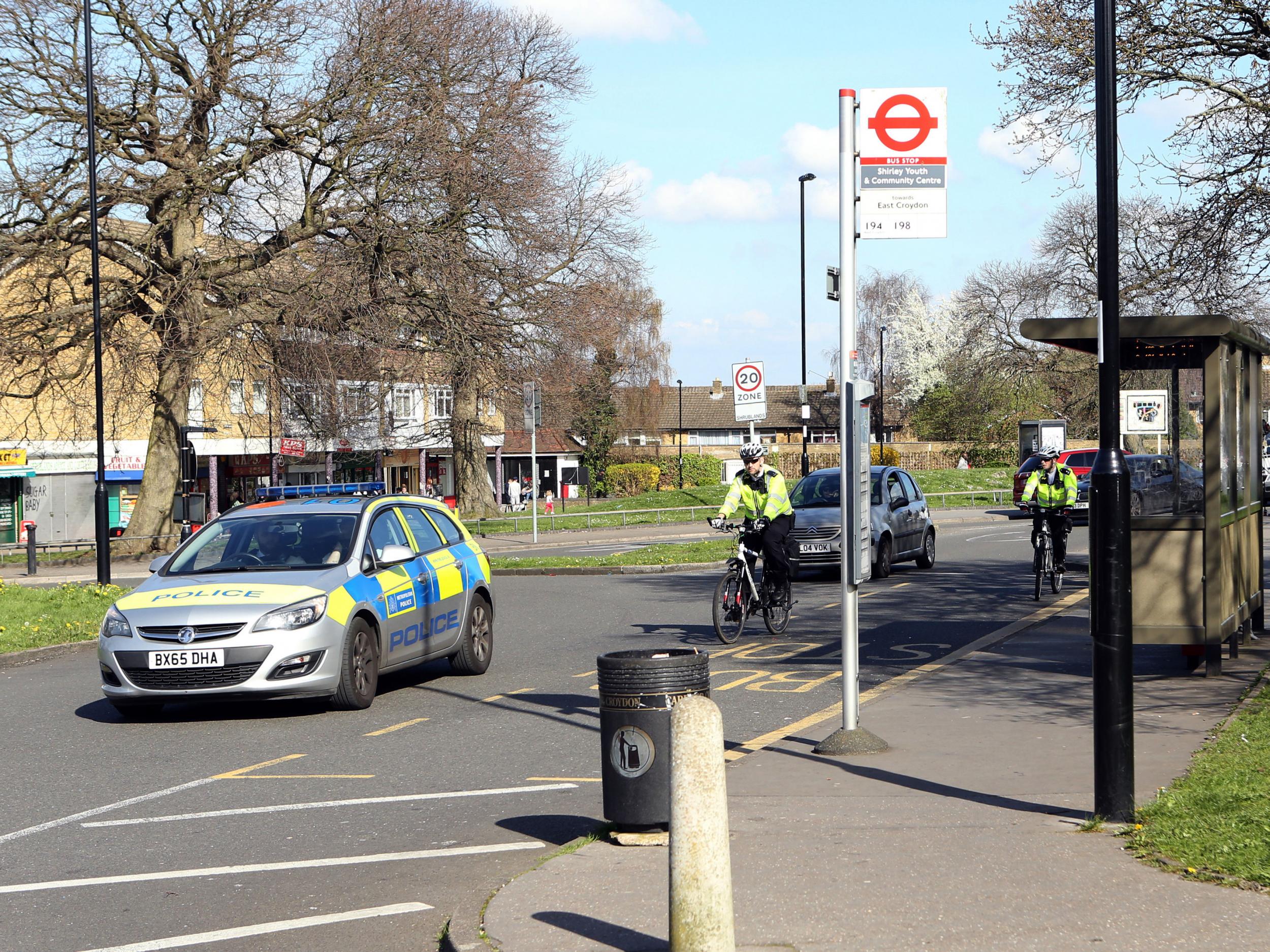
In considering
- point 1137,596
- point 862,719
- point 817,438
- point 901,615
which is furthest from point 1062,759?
point 817,438

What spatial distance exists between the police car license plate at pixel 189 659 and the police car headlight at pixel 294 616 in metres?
0.31

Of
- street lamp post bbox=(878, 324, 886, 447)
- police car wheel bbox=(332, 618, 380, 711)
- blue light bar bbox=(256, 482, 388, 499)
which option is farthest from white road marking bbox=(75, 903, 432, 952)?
street lamp post bbox=(878, 324, 886, 447)

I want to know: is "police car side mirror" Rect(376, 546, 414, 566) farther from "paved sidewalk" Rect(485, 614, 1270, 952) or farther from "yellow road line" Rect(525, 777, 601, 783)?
"paved sidewalk" Rect(485, 614, 1270, 952)

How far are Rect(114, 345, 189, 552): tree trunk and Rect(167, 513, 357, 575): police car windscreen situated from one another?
21.5m

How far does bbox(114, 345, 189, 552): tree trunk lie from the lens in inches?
1282

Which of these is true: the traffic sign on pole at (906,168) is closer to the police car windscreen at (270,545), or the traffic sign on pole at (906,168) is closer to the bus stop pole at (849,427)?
the bus stop pole at (849,427)

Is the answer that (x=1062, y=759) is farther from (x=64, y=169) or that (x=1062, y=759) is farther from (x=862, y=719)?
(x=64, y=169)

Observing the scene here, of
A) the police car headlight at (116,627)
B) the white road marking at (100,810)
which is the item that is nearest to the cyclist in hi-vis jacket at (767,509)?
the police car headlight at (116,627)

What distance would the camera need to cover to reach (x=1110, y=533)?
623 centimetres

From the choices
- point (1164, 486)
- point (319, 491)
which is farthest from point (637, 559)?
point (1164, 486)

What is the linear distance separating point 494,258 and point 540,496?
138ft

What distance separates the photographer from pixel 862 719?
31.2 ft

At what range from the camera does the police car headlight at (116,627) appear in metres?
10.3

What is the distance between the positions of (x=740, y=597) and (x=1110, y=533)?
331 inches
